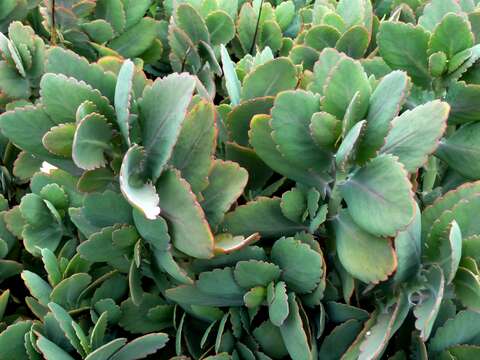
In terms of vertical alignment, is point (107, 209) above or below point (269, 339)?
above

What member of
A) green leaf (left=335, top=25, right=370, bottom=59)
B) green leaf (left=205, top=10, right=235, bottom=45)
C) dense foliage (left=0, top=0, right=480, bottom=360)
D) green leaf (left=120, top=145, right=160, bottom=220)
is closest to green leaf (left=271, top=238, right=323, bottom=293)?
dense foliage (left=0, top=0, right=480, bottom=360)

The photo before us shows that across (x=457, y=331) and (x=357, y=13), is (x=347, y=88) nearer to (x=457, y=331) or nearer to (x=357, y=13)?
(x=457, y=331)

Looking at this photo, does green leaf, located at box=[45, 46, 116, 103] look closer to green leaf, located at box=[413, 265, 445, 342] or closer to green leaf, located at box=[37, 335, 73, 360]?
green leaf, located at box=[37, 335, 73, 360]

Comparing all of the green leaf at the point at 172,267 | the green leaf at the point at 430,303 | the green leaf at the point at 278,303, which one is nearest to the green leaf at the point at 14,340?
the green leaf at the point at 172,267

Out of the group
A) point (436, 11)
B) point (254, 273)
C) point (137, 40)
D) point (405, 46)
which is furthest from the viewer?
point (137, 40)

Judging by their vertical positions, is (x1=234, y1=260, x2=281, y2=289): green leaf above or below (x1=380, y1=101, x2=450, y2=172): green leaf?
below

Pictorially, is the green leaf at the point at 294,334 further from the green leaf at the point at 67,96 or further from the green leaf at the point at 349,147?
the green leaf at the point at 67,96

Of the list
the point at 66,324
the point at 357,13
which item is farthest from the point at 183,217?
the point at 357,13

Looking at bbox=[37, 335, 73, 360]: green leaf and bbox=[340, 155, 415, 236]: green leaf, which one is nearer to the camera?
bbox=[340, 155, 415, 236]: green leaf
